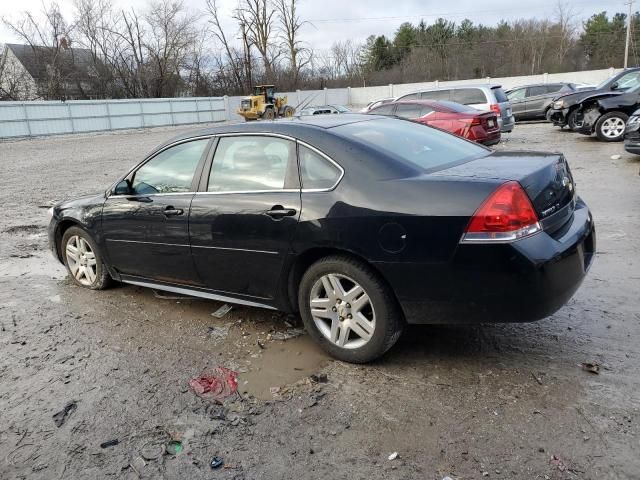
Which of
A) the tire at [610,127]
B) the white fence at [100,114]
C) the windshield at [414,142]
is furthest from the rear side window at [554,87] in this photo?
the white fence at [100,114]

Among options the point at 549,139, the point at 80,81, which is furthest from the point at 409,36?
the point at 549,139

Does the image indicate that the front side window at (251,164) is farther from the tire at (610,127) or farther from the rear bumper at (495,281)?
the tire at (610,127)

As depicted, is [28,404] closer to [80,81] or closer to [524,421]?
[524,421]

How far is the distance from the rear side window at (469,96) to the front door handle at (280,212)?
40.1ft

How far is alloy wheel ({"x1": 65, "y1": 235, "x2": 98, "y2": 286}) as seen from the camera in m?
5.20

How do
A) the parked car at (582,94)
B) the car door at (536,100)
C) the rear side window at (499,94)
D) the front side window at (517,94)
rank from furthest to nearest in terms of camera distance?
the front side window at (517,94) → the car door at (536,100) → the rear side window at (499,94) → the parked car at (582,94)

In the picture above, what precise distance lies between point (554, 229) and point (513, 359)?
885 millimetres

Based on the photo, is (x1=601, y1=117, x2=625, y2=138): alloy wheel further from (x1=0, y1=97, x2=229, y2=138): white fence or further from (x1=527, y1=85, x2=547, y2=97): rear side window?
(x1=0, y1=97, x2=229, y2=138): white fence

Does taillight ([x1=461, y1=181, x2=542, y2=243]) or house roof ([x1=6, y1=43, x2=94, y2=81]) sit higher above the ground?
house roof ([x1=6, y1=43, x2=94, y2=81])

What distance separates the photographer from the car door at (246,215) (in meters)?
3.58

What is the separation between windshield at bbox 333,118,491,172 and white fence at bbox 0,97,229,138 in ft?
106

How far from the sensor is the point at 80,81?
48.0 m

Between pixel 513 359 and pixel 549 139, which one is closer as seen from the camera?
pixel 513 359

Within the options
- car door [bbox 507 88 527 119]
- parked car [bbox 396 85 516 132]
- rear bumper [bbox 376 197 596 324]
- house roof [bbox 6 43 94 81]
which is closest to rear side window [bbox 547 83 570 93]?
car door [bbox 507 88 527 119]
